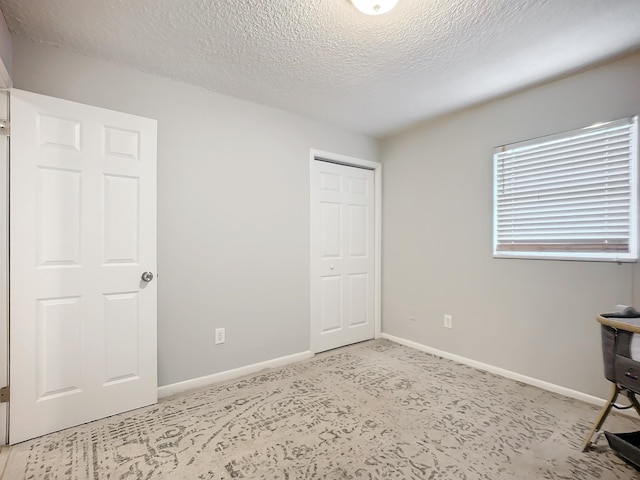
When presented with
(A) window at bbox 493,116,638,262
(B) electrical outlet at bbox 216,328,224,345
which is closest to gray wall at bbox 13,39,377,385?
(B) electrical outlet at bbox 216,328,224,345

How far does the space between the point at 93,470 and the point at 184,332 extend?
101cm

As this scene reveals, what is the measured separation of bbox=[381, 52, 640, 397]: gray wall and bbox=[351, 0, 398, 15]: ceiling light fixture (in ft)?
5.53

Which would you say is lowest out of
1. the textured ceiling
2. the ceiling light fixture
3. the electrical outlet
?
the electrical outlet

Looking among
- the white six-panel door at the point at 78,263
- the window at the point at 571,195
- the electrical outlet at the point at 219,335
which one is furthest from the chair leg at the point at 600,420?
the white six-panel door at the point at 78,263

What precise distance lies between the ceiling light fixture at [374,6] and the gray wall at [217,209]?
1501 millimetres

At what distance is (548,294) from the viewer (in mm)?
2480

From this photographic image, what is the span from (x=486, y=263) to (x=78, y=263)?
3.20 meters

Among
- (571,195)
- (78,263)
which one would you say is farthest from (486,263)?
(78,263)

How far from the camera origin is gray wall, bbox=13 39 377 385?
88.6 inches

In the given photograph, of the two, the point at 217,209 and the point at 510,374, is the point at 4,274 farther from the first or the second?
the point at 510,374

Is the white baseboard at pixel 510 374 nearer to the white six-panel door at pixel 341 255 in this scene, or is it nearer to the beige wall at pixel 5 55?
the white six-panel door at pixel 341 255

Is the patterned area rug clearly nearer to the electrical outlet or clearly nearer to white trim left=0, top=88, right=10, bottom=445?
white trim left=0, top=88, right=10, bottom=445

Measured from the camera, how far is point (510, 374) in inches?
106

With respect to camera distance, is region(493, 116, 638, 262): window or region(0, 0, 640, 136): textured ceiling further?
region(493, 116, 638, 262): window
